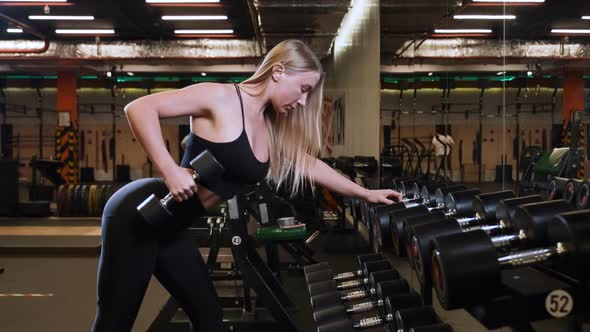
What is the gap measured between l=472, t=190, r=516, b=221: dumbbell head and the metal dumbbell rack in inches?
55.0

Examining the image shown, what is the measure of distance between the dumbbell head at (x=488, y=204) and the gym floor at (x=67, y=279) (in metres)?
0.30


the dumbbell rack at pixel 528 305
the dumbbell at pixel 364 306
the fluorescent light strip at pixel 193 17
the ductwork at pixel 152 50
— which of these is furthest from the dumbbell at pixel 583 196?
the ductwork at pixel 152 50

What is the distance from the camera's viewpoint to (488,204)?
5.36ft

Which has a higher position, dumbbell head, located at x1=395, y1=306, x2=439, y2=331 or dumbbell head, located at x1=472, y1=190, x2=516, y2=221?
dumbbell head, located at x1=472, y1=190, x2=516, y2=221

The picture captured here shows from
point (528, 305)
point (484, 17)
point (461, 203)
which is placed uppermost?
point (484, 17)

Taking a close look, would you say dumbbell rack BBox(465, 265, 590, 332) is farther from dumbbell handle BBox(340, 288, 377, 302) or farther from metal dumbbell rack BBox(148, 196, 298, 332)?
metal dumbbell rack BBox(148, 196, 298, 332)

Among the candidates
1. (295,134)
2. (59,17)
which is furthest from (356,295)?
(59,17)

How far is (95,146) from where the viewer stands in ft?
36.1

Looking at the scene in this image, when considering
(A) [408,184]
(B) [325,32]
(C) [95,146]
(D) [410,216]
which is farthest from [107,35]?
(D) [410,216]

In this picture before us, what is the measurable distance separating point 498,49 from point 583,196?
30.7 inches

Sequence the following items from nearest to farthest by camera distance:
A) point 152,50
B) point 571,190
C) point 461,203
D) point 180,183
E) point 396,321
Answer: point 180,183
point 571,190
point 396,321
point 461,203
point 152,50

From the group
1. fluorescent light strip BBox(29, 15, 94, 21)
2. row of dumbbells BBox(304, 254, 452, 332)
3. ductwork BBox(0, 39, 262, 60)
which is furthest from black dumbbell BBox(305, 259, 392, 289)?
ductwork BBox(0, 39, 262, 60)

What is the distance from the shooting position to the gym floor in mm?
3373

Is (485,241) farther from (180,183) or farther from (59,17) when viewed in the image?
(59,17)
